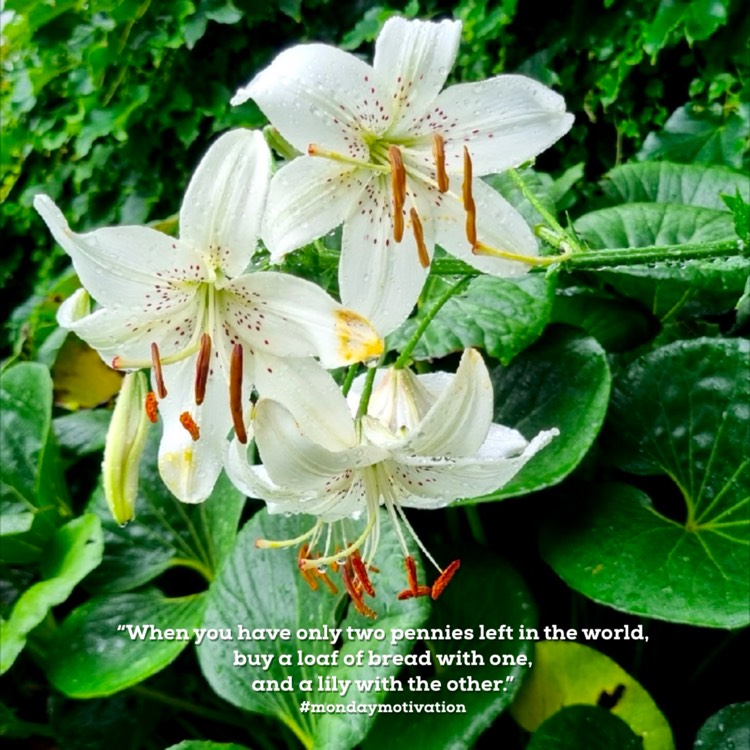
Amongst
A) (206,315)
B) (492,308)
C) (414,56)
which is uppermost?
(414,56)

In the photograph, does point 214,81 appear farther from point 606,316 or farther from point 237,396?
point 237,396

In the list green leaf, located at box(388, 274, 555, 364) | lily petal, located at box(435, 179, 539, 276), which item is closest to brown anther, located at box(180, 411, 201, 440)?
lily petal, located at box(435, 179, 539, 276)

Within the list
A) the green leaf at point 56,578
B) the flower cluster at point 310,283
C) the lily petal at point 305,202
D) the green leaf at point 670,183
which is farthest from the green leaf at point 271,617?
the green leaf at point 670,183

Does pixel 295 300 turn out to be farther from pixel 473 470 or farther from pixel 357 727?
pixel 357 727

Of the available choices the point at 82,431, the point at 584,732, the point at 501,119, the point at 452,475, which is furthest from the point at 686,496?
the point at 82,431

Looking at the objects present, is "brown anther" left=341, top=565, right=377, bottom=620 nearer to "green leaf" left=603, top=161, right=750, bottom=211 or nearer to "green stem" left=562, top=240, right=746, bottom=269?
"green stem" left=562, top=240, right=746, bottom=269
